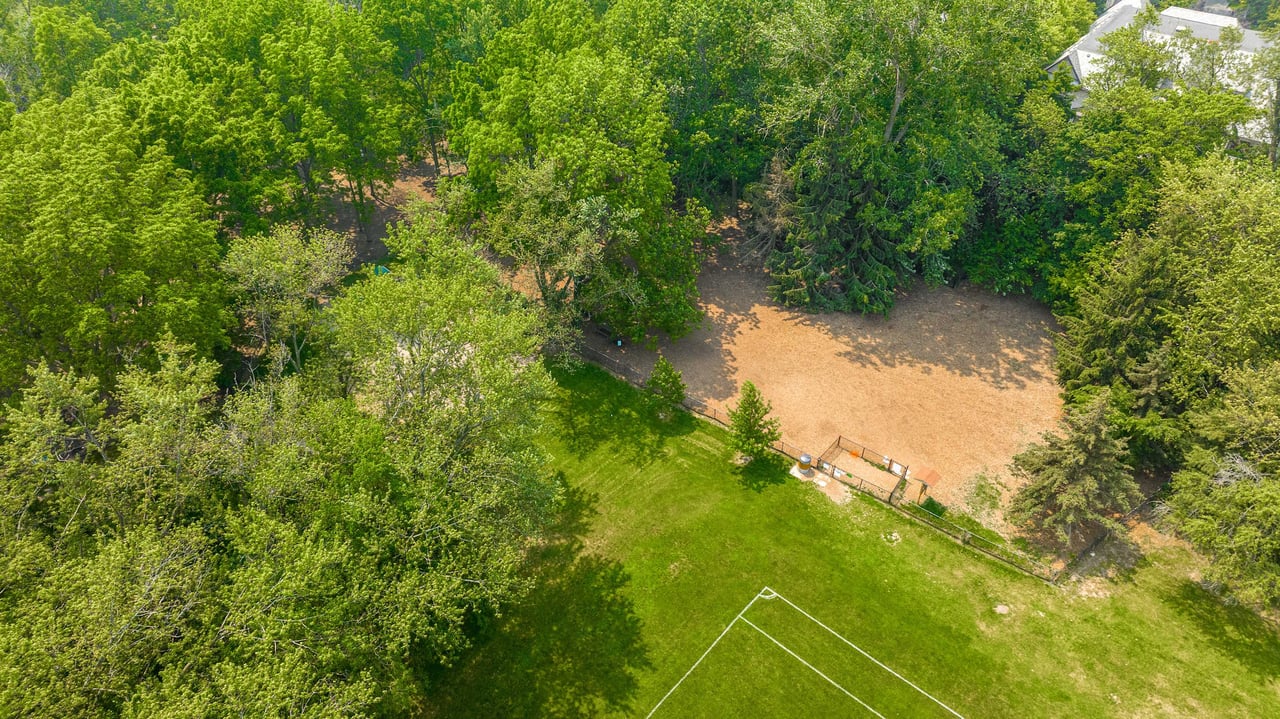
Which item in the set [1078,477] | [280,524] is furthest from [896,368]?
[280,524]

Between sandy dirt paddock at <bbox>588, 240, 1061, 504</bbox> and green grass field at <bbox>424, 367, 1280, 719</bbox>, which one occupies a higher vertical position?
sandy dirt paddock at <bbox>588, 240, 1061, 504</bbox>

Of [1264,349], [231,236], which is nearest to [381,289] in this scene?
[231,236]

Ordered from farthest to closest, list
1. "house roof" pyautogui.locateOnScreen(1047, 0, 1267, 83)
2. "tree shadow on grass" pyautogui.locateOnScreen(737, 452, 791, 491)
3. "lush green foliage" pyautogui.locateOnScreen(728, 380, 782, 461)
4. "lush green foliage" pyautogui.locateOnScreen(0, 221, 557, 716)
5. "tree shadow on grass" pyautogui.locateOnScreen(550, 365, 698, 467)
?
"house roof" pyautogui.locateOnScreen(1047, 0, 1267, 83)
"tree shadow on grass" pyautogui.locateOnScreen(550, 365, 698, 467)
"tree shadow on grass" pyautogui.locateOnScreen(737, 452, 791, 491)
"lush green foliage" pyautogui.locateOnScreen(728, 380, 782, 461)
"lush green foliage" pyautogui.locateOnScreen(0, 221, 557, 716)

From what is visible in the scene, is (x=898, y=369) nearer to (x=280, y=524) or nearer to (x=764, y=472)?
(x=764, y=472)

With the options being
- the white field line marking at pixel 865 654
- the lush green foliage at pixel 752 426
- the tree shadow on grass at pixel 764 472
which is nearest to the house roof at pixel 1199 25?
the lush green foliage at pixel 752 426

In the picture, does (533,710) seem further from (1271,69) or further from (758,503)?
(1271,69)

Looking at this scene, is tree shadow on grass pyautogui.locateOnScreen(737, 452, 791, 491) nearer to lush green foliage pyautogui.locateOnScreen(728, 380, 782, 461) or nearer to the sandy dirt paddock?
lush green foliage pyautogui.locateOnScreen(728, 380, 782, 461)

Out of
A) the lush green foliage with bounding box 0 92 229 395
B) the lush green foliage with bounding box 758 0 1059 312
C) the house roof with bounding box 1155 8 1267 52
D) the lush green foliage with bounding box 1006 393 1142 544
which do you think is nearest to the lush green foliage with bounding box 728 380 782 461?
the lush green foliage with bounding box 1006 393 1142 544
